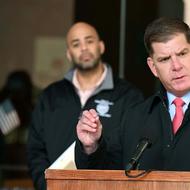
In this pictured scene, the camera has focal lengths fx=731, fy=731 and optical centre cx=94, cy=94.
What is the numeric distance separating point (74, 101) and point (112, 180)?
2.15 metres

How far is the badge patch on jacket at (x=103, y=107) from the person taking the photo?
458cm

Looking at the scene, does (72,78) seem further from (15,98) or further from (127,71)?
(15,98)

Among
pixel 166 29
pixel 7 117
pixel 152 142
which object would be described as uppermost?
pixel 166 29

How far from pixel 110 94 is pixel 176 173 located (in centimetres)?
218

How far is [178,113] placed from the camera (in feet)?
10.4

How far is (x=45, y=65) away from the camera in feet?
29.1

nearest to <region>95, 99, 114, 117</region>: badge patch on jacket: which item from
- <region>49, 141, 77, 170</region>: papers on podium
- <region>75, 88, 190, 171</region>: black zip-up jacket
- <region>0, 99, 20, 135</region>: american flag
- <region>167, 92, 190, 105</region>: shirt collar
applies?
<region>49, 141, 77, 170</region>: papers on podium

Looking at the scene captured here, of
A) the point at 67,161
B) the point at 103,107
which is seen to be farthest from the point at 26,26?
the point at 67,161

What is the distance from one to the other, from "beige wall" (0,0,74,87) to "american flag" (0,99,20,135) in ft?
3.14

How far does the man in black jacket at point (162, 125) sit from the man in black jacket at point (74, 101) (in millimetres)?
1199

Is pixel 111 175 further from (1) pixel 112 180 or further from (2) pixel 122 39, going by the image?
(2) pixel 122 39

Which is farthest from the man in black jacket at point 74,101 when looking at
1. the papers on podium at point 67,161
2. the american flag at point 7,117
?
the american flag at point 7,117

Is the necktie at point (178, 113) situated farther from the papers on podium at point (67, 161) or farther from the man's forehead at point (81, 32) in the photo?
the man's forehead at point (81, 32)

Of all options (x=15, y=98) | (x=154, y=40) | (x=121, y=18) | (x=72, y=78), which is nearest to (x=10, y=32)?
(x=15, y=98)
